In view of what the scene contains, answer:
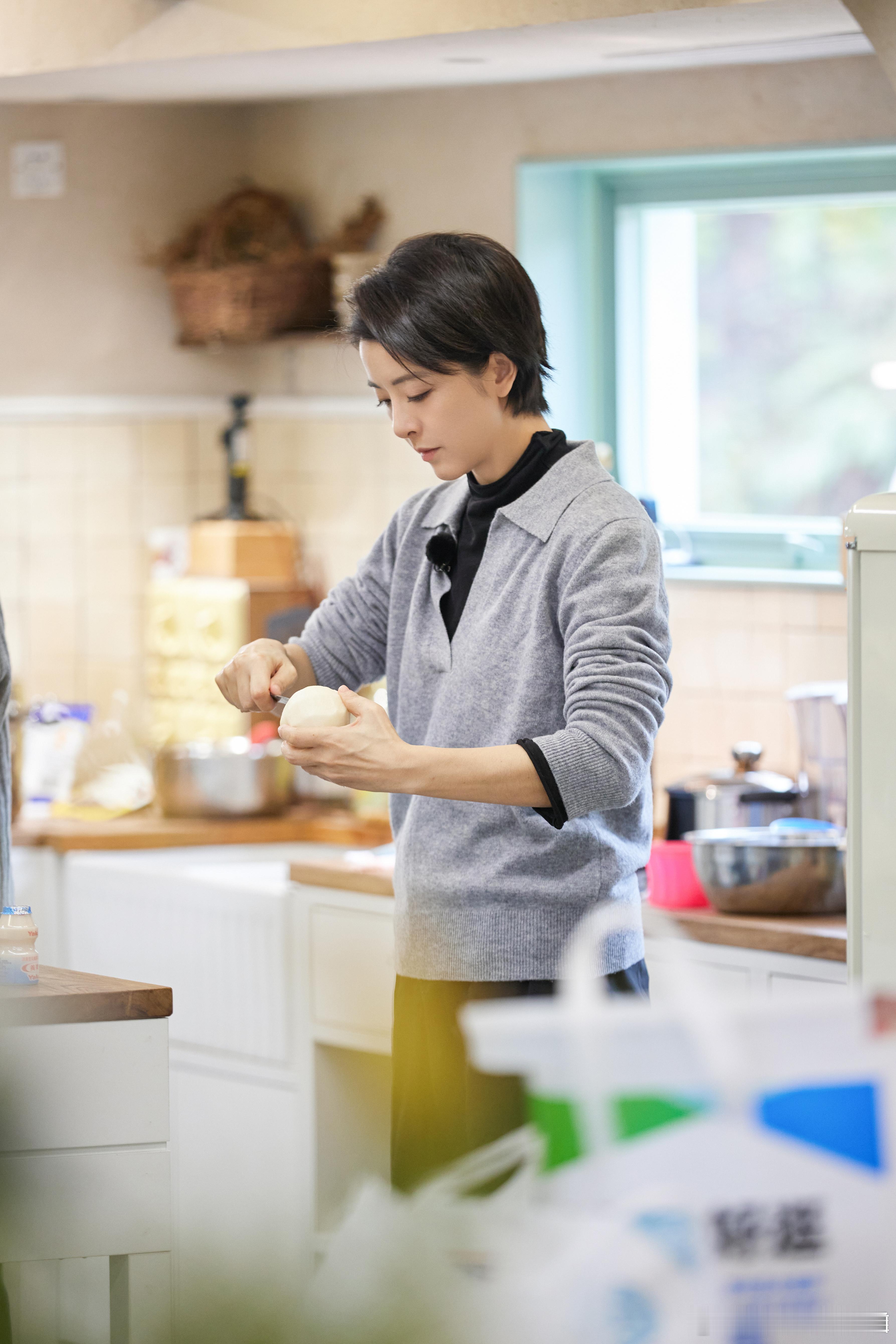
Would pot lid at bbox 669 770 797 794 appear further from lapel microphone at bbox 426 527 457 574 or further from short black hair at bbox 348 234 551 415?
short black hair at bbox 348 234 551 415

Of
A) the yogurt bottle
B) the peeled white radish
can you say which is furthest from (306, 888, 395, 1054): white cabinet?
the peeled white radish

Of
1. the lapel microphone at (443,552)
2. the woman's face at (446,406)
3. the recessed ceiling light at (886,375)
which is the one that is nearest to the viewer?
the woman's face at (446,406)

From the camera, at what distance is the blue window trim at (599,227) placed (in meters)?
3.38

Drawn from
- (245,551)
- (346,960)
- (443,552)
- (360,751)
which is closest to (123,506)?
(245,551)

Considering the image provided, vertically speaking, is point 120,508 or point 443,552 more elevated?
point 120,508

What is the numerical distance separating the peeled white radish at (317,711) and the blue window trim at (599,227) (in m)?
1.91

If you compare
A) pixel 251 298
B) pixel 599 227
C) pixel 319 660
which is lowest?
pixel 319 660

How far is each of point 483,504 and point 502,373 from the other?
14 centimetres

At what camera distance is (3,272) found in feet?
12.5

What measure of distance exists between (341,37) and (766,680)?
1493 mm

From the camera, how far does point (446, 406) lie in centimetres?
159

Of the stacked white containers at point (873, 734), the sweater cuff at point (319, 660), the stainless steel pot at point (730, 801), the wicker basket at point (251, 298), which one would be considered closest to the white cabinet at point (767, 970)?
the stainless steel pot at point (730, 801)

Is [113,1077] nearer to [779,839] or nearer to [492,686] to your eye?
[492,686]

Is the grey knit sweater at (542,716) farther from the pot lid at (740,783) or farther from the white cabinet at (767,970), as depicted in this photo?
the pot lid at (740,783)
